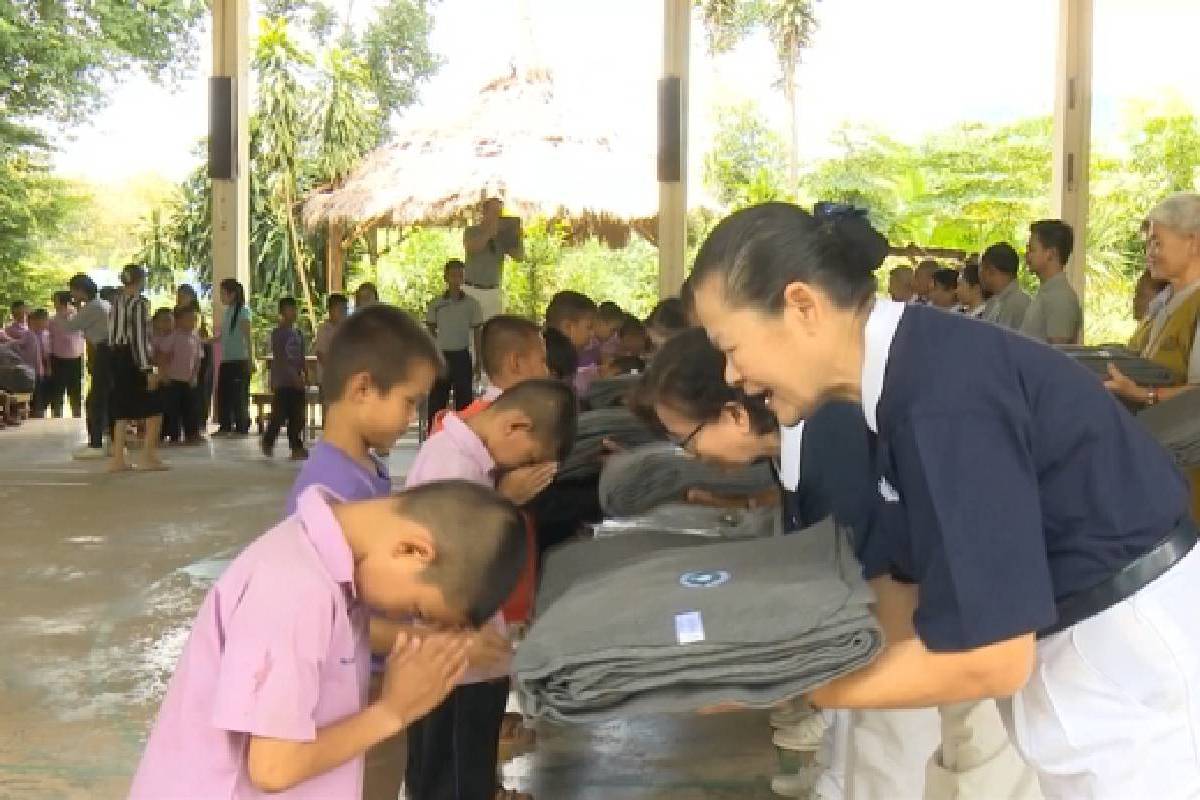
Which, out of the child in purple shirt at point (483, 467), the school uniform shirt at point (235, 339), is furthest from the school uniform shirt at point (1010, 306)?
the school uniform shirt at point (235, 339)

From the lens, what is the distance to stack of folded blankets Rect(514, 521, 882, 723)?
4.60 ft

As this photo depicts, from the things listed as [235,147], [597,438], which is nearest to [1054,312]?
[597,438]

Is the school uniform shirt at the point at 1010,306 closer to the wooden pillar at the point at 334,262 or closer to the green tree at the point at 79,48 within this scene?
the wooden pillar at the point at 334,262

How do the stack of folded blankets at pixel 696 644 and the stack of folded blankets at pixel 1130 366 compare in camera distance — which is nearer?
the stack of folded blankets at pixel 696 644

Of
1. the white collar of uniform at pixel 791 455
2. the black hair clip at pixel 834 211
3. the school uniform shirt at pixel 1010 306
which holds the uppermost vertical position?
the black hair clip at pixel 834 211

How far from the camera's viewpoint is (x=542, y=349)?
12.2ft

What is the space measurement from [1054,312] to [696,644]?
14.2 feet

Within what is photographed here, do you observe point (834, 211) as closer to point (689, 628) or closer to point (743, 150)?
point (689, 628)

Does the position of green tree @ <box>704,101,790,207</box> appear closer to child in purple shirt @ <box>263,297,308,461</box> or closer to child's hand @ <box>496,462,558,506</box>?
child in purple shirt @ <box>263,297,308,461</box>

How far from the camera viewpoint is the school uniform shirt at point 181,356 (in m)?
11.2

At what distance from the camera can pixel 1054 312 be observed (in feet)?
17.7

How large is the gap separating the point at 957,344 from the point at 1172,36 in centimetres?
2019

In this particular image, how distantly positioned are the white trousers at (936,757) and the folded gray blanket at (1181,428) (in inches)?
23.6

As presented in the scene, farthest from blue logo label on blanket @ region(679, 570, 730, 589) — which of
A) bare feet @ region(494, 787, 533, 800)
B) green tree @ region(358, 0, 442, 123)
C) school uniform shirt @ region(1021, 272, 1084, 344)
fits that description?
green tree @ region(358, 0, 442, 123)
